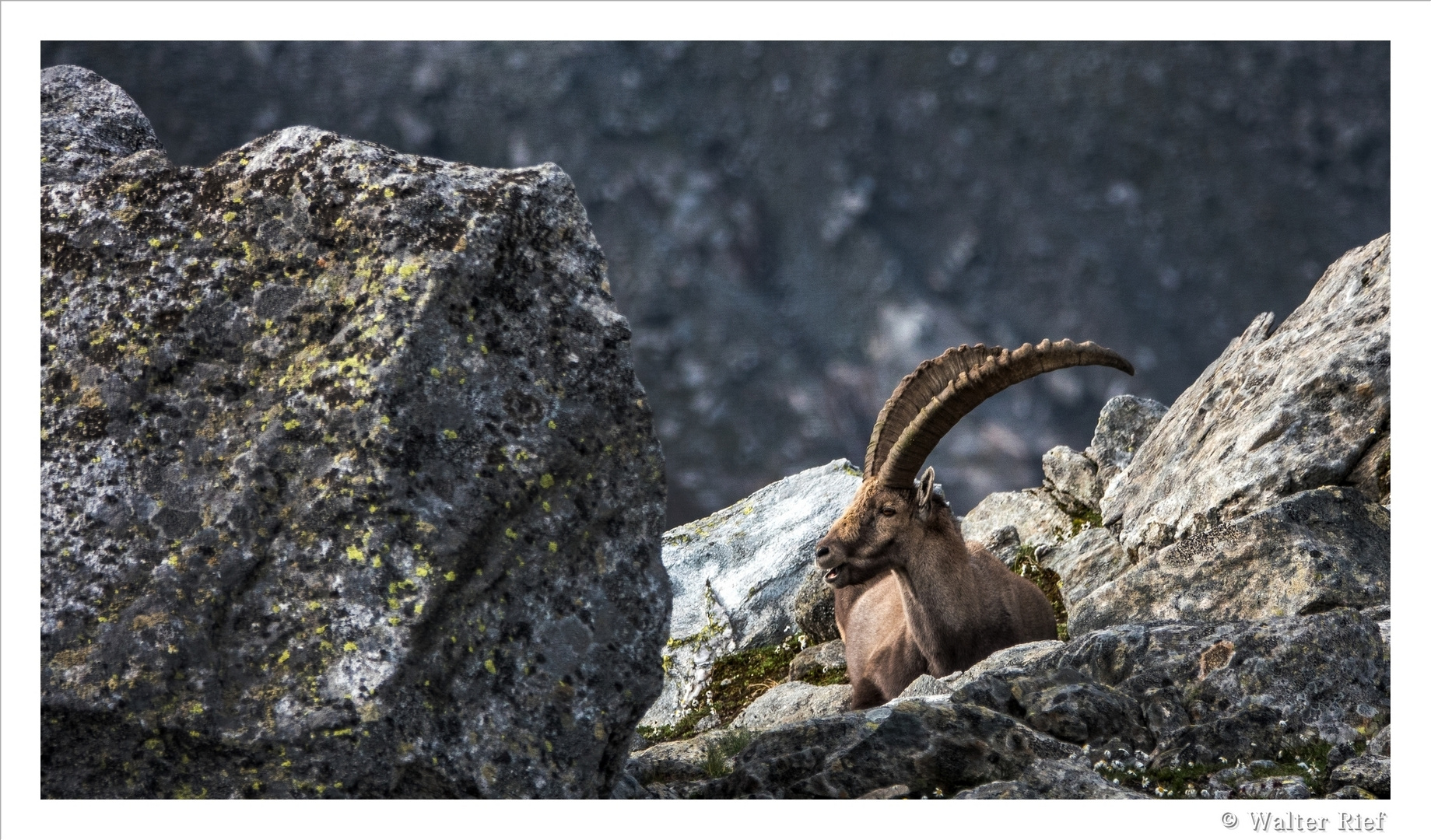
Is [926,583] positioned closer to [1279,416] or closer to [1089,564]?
[1089,564]

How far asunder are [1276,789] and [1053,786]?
41.5 inches

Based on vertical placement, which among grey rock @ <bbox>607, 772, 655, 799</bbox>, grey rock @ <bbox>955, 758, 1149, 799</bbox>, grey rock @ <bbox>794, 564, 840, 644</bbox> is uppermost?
grey rock @ <bbox>794, 564, 840, 644</bbox>

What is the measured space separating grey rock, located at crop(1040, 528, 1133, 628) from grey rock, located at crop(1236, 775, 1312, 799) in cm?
455

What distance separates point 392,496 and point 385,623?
1.67 ft

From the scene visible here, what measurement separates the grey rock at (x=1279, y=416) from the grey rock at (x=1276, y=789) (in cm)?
367

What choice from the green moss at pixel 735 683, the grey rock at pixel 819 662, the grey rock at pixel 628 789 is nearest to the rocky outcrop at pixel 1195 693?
the grey rock at pixel 628 789

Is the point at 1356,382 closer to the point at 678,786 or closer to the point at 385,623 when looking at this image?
the point at 678,786

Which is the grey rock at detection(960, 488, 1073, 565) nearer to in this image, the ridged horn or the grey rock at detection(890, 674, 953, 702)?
the ridged horn

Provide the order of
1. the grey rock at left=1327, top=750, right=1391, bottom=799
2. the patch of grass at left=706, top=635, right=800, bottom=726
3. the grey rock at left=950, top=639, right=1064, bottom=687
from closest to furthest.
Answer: the grey rock at left=1327, top=750, right=1391, bottom=799, the grey rock at left=950, top=639, right=1064, bottom=687, the patch of grass at left=706, top=635, right=800, bottom=726

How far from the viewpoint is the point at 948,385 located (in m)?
9.01

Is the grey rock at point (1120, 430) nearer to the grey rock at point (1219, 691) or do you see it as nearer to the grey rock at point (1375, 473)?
the grey rock at point (1375, 473)

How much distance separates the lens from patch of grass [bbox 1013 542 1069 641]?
37.5 ft

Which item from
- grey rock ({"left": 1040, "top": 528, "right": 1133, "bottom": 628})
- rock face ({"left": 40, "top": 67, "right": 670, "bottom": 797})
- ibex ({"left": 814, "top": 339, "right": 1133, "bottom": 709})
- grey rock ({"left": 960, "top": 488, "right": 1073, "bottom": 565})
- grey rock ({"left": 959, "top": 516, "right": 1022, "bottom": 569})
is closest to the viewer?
rock face ({"left": 40, "top": 67, "right": 670, "bottom": 797})

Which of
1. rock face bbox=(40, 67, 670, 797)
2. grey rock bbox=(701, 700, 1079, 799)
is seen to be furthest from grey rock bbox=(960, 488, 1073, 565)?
rock face bbox=(40, 67, 670, 797)
